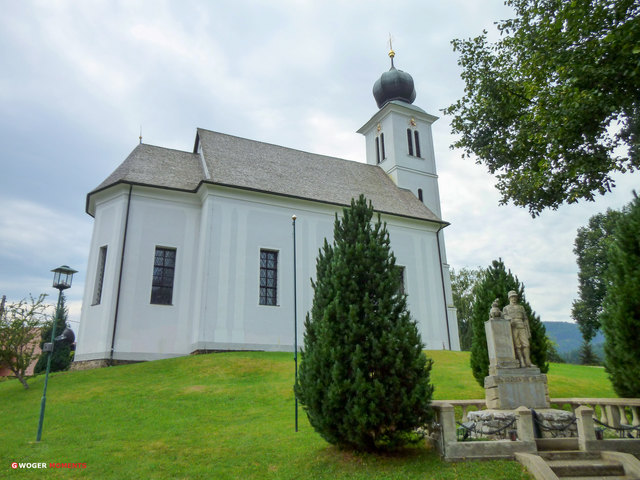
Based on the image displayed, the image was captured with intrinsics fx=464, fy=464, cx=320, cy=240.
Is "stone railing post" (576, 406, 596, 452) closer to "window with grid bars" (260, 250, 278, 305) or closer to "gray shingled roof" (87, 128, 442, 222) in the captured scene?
"window with grid bars" (260, 250, 278, 305)

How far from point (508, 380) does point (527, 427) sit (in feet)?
5.12

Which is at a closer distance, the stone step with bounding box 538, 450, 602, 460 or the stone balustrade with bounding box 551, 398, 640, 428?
the stone step with bounding box 538, 450, 602, 460

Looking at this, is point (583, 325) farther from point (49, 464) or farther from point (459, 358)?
point (49, 464)

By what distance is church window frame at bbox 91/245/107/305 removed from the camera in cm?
2172

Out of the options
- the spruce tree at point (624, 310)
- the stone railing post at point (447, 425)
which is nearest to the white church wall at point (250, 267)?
the spruce tree at point (624, 310)

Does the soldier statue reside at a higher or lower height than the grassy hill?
higher

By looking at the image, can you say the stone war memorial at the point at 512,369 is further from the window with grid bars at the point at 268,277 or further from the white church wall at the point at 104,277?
the white church wall at the point at 104,277

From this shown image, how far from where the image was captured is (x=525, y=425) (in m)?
8.48

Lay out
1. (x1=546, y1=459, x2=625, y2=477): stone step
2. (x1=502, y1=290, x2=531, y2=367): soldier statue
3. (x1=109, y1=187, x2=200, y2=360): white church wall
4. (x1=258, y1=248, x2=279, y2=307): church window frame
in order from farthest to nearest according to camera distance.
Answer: (x1=258, y1=248, x2=279, y2=307): church window frame
(x1=109, y1=187, x2=200, y2=360): white church wall
(x1=502, y1=290, x2=531, y2=367): soldier statue
(x1=546, y1=459, x2=625, y2=477): stone step

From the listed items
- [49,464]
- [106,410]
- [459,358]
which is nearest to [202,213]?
[106,410]

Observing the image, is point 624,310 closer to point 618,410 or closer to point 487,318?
point 618,410

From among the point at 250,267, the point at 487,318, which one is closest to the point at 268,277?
the point at 250,267

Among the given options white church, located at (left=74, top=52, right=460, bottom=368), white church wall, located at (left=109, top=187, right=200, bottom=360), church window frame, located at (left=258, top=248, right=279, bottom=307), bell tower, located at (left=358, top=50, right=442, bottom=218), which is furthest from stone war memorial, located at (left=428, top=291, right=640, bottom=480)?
bell tower, located at (left=358, top=50, right=442, bottom=218)

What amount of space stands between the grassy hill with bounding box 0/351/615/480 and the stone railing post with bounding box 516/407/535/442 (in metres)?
0.83
